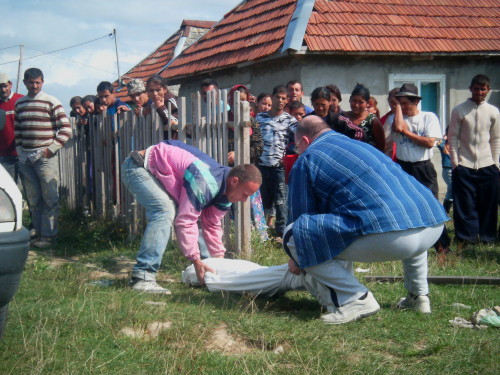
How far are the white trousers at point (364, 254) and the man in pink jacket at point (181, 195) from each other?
36.4 inches

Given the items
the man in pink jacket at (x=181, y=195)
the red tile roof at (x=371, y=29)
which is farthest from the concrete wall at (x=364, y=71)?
the man in pink jacket at (x=181, y=195)

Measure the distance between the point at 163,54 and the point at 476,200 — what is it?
16.5 meters

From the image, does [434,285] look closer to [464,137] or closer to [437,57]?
[464,137]

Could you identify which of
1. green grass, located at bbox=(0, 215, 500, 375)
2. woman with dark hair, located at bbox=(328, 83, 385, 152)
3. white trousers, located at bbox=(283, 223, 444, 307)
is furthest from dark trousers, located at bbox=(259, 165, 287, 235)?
white trousers, located at bbox=(283, 223, 444, 307)

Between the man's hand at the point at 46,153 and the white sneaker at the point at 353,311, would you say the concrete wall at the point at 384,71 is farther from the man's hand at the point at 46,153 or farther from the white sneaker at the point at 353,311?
the white sneaker at the point at 353,311

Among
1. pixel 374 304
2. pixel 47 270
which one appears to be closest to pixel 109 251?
pixel 47 270

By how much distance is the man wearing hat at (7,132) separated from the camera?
948cm

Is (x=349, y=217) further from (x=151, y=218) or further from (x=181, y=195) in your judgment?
(x=151, y=218)

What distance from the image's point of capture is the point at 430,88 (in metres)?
12.4

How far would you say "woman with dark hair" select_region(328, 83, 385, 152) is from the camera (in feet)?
22.7

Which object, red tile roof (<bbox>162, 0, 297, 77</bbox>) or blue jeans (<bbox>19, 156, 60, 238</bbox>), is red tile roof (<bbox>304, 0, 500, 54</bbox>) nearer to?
red tile roof (<bbox>162, 0, 297, 77</bbox>)

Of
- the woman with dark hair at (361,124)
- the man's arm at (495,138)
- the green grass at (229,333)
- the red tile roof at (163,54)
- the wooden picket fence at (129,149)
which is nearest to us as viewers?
the green grass at (229,333)

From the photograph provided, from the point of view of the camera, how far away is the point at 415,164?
7.48m

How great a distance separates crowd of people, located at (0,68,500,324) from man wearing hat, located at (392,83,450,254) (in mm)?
12
